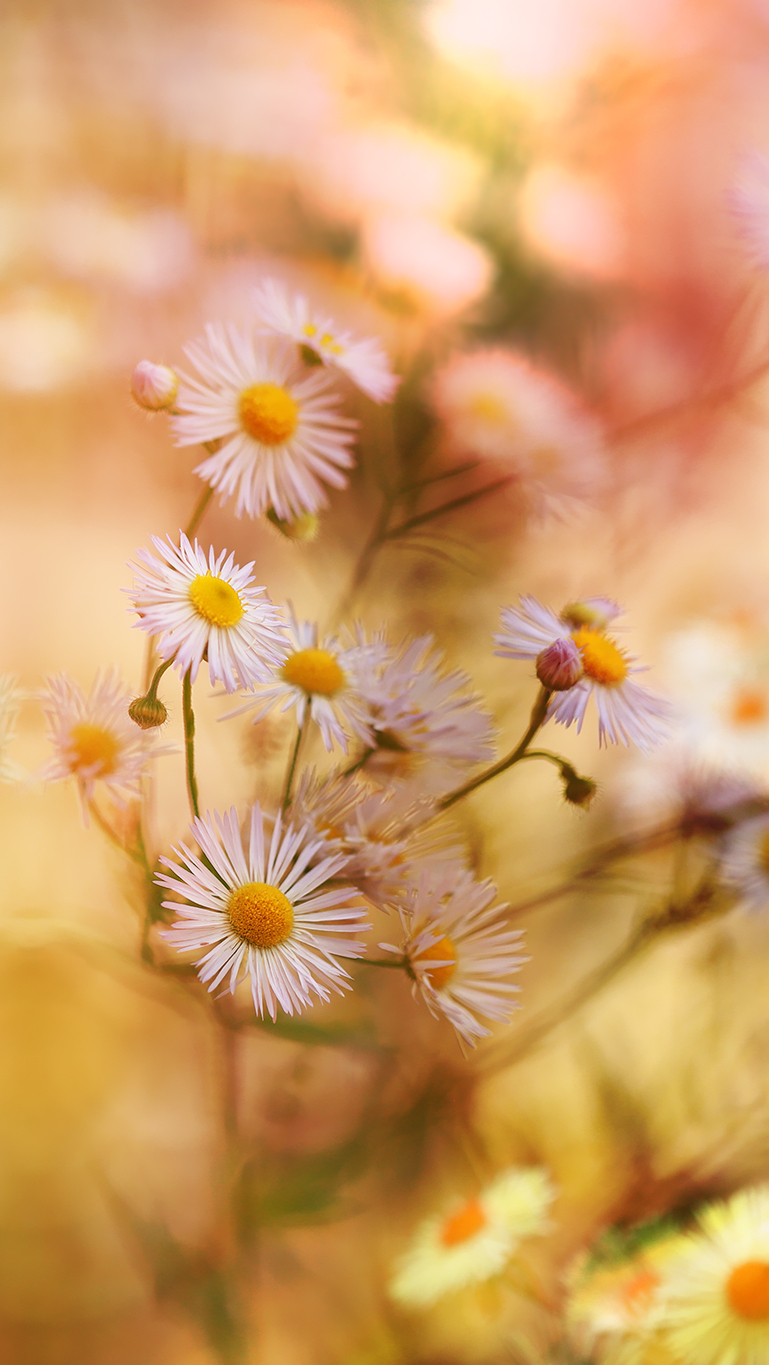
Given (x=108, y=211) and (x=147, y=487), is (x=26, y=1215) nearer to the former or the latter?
(x=147, y=487)

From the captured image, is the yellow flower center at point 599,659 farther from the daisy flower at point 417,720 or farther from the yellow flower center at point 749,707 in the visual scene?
the yellow flower center at point 749,707

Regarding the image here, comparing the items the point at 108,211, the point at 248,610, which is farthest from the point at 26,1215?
the point at 108,211

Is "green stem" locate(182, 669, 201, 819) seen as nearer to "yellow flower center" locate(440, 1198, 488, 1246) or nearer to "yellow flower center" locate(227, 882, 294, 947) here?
"yellow flower center" locate(227, 882, 294, 947)

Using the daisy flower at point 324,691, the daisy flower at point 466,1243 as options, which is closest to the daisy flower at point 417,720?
the daisy flower at point 324,691

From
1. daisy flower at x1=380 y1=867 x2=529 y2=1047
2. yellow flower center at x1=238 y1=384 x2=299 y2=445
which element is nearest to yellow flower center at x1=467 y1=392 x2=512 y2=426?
yellow flower center at x1=238 y1=384 x2=299 y2=445

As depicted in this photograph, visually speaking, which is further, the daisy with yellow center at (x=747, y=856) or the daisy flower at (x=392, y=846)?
the daisy with yellow center at (x=747, y=856)

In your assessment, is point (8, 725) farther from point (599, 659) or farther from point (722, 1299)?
point (722, 1299)

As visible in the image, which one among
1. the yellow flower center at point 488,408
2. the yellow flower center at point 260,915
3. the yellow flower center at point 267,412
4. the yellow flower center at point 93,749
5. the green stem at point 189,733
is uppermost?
the yellow flower center at point 488,408

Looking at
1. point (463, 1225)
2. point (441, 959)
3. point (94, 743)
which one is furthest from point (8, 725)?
point (463, 1225)
